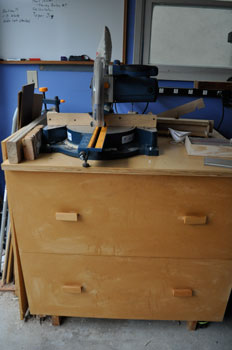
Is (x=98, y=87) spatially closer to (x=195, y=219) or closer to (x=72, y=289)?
(x=195, y=219)

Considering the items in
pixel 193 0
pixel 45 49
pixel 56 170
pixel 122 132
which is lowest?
pixel 56 170

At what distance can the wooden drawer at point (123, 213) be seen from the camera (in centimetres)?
99

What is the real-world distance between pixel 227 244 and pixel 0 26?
1804 mm

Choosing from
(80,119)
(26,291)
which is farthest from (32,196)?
(26,291)

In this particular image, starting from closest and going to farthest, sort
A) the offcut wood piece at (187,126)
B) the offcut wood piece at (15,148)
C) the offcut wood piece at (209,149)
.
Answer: the offcut wood piece at (15,148) < the offcut wood piece at (209,149) < the offcut wood piece at (187,126)

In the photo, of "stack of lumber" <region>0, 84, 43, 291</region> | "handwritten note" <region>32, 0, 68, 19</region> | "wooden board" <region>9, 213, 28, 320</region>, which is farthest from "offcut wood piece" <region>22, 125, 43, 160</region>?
"handwritten note" <region>32, 0, 68, 19</region>

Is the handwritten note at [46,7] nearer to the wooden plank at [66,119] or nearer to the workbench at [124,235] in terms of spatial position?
the wooden plank at [66,119]

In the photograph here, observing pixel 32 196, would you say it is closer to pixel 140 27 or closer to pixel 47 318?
pixel 47 318

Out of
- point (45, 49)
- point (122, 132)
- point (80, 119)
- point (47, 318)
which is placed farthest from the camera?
point (45, 49)

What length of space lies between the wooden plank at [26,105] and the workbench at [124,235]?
11.2 inches

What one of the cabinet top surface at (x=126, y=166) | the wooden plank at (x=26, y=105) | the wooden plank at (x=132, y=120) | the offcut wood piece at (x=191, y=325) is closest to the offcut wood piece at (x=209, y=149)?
the cabinet top surface at (x=126, y=166)

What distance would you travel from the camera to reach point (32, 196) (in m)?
1.03

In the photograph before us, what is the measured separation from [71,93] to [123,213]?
1111 mm

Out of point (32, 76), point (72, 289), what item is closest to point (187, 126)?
point (72, 289)
